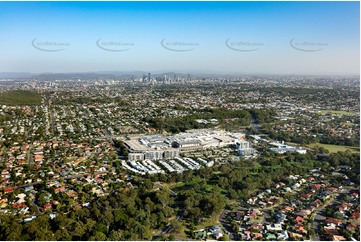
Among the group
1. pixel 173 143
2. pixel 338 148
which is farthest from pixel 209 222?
pixel 338 148

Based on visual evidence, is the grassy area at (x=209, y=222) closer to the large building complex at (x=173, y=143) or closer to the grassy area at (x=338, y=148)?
the large building complex at (x=173, y=143)

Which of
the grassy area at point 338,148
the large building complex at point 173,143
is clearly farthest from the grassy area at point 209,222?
the grassy area at point 338,148

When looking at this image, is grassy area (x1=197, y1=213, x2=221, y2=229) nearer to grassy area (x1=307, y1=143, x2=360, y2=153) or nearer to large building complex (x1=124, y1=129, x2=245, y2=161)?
large building complex (x1=124, y1=129, x2=245, y2=161)

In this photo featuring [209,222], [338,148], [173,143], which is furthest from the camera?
[338,148]

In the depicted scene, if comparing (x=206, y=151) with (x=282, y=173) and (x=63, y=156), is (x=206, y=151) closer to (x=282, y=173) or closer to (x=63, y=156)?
(x=282, y=173)

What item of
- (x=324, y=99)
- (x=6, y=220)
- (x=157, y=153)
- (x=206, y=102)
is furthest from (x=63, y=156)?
(x=324, y=99)

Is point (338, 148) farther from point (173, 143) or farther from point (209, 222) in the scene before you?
point (209, 222)

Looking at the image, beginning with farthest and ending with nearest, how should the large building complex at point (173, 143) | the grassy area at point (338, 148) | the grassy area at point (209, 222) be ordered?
the grassy area at point (338, 148)
the large building complex at point (173, 143)
the grassy area at point (209, 222)

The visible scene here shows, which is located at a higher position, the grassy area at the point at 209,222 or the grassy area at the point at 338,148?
the grassy area at the point at 338,148
